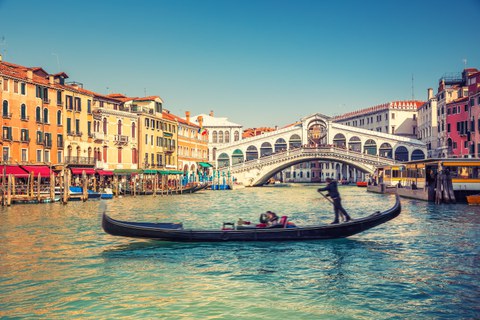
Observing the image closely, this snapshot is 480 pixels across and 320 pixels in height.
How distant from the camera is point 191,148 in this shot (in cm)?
4972

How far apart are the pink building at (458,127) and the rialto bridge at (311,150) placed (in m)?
5.65

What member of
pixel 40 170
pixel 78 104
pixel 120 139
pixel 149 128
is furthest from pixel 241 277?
pixel 149 128

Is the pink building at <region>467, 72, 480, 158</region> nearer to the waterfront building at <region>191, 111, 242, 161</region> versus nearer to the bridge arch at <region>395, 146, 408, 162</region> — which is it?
the bridge arch at <region>395, 146, 408, 162</region>

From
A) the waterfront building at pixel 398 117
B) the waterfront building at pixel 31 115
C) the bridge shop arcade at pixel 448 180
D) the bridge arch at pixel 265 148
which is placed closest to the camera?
the bridge shop arcade at pixel 448 180

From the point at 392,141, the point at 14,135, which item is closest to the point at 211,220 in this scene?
the point at 14,135

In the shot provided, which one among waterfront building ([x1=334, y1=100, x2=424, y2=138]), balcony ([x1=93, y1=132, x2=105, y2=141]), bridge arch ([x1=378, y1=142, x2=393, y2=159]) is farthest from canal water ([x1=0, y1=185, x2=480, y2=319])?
waterfront building ([x1=334, y1=100, x2=424, y2=138])

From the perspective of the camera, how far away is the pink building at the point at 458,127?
39062 mm

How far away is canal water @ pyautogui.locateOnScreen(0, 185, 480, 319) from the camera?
7.25 m

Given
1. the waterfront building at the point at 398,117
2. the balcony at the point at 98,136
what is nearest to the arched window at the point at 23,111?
the balcony at the point at 98,136

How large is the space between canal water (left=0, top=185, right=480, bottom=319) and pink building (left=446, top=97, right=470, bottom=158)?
26.5 m

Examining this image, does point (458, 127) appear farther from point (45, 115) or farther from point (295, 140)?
point (45, 115)

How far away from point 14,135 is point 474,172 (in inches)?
905

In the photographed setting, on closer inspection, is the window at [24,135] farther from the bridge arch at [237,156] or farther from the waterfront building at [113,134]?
the bridge arch at [237,156]

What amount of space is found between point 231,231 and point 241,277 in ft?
8.88
